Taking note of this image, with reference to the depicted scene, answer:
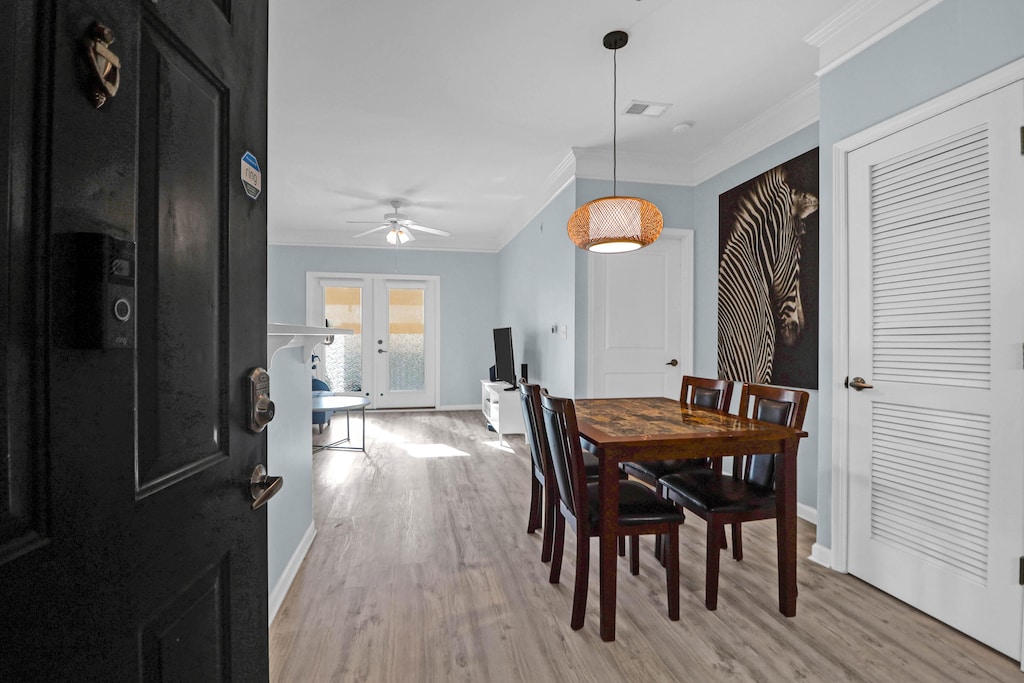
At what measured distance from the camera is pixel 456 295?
779cm

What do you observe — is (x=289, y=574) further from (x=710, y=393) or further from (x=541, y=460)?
(x=710, y=393)

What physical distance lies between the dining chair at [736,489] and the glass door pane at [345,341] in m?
5.83

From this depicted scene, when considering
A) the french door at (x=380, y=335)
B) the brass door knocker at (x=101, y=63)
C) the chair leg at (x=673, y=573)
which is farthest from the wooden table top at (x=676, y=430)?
the french door at (x=380, y=335)

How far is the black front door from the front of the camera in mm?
433

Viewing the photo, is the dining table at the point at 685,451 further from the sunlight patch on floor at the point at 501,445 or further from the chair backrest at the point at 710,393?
the sunlight patch on floor at the point at 501,445

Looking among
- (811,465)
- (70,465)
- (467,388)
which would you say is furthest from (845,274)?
(467,388)

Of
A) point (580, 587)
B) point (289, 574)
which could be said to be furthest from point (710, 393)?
point (289, 574)

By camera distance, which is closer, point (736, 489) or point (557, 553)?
point (736, 489)

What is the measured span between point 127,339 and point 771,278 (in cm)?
369

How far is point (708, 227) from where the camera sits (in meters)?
4.33

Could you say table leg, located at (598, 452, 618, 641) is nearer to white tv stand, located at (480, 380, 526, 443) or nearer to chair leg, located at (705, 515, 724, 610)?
chair leg, located at (705, 515, 724, 610)

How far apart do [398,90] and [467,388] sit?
5.15 m

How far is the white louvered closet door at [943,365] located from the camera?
184cm

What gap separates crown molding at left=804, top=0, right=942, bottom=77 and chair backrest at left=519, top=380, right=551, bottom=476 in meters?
2.22
